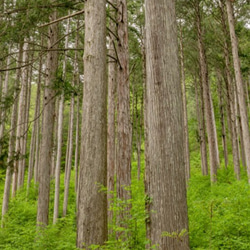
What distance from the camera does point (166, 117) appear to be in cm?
256

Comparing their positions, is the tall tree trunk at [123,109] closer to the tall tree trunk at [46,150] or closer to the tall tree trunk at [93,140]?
the tall tree trunk at [93,140]

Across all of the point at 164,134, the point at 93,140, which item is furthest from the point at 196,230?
the point at 164,134

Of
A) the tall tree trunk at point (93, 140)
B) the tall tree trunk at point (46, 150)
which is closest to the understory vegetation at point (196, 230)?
the tall tree trunk at point (93, 140)

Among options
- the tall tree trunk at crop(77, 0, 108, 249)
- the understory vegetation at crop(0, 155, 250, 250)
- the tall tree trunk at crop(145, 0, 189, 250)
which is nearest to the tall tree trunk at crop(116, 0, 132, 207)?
the understory vegetation at crop(0, 155, 250, 250)

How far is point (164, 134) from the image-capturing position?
8.31 feet

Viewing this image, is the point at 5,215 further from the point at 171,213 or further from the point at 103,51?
the point at 171,213

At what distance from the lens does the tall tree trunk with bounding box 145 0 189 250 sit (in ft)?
7.89

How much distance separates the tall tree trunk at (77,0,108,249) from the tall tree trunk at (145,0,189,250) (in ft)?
3.55

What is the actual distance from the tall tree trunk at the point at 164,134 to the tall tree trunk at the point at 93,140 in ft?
3.55

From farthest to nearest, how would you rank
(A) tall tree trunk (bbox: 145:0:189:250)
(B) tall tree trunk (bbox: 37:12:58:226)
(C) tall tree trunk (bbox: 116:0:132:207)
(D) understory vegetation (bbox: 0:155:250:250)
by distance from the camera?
(B) tall tree trunk (bbox: 37:12:58:226)
(C) tall tree trunk (bbox: 116:0:132:207)
(D) understory vegetation (bbox: 0:155:250:250)
(A) tall tree trunk (bbox: 145:0:189:250)

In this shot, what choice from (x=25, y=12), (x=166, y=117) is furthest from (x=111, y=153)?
(x=166, y=117)

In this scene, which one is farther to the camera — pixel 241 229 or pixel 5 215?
pixel 5 215

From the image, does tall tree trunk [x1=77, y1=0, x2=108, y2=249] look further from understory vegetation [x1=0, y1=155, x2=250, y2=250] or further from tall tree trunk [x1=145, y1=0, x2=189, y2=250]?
tall tree trunk [x1=145, y1=0, x2=189, y2=250]

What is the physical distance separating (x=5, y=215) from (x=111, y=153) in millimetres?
5161
